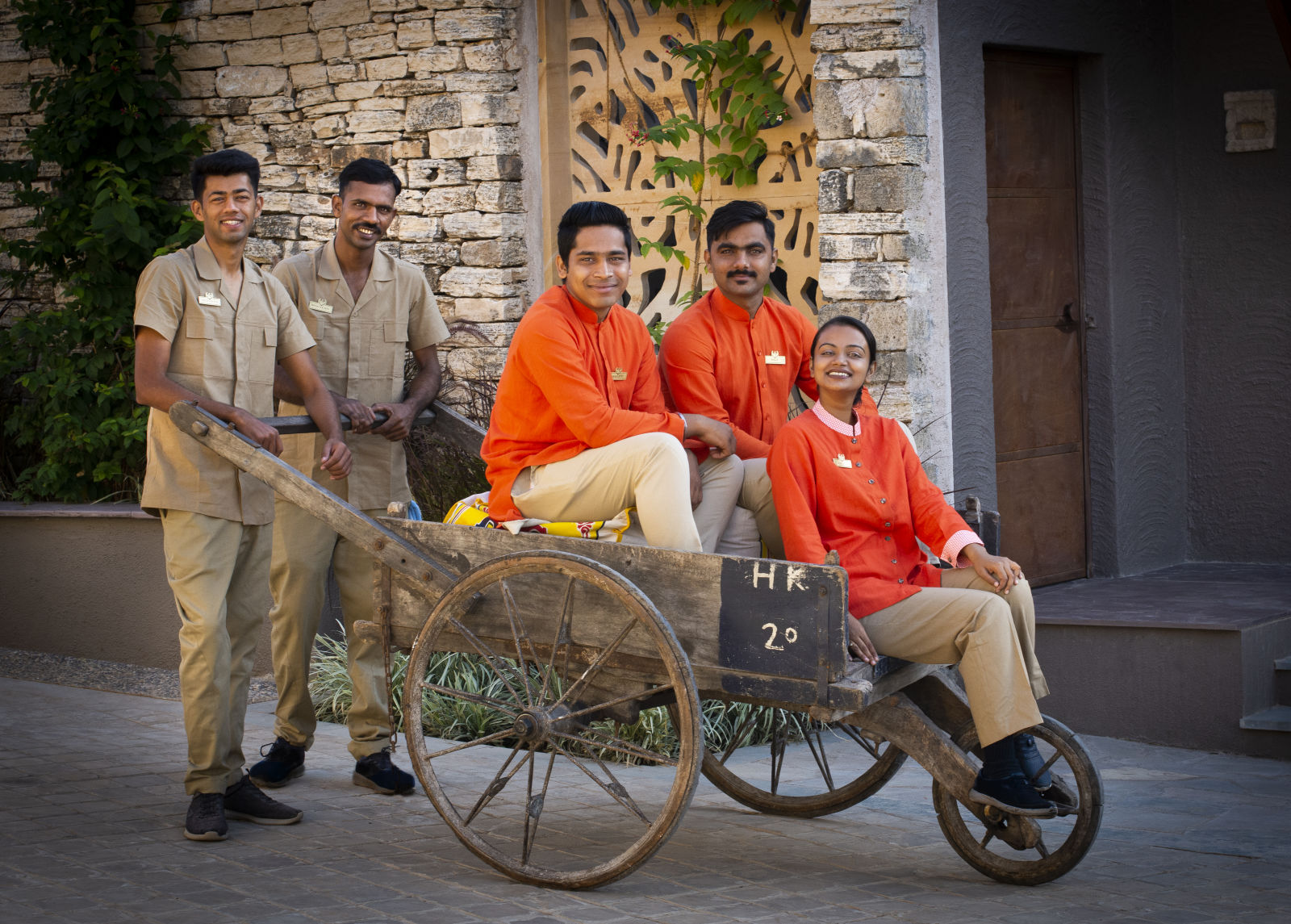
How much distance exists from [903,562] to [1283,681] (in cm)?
252

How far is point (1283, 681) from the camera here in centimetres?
600

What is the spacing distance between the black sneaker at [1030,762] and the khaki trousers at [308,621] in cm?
219

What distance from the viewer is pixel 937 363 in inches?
262

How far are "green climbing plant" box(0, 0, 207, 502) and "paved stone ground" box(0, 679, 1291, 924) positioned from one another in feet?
10.5

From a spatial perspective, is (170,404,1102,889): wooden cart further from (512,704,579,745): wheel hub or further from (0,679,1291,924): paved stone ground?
(0,679,1291,924): paved stone ground

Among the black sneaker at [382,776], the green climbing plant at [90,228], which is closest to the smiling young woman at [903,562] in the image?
the black sneaker at [382,776]

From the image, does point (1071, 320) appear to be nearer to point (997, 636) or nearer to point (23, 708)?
point (997, 636)

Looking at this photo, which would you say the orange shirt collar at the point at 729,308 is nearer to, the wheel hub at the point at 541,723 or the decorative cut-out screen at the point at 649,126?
the wheel hub at the point at 541,723

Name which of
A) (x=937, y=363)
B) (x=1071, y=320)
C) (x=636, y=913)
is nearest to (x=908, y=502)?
(x=636, y=913)

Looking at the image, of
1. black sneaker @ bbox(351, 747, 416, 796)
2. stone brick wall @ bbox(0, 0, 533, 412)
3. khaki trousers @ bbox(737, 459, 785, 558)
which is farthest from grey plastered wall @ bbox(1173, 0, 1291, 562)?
black sneaker @ bbox(351, 747, 416, 796)

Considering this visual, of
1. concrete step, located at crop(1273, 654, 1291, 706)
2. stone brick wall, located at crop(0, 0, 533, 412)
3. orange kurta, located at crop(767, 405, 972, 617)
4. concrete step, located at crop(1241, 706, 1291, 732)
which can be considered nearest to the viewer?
orange kurta, located at crop(767, 405, 972, 617)

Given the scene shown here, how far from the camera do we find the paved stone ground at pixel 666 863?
12.7 feet

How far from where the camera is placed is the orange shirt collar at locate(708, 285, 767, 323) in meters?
4.89

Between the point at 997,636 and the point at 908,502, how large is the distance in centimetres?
59
